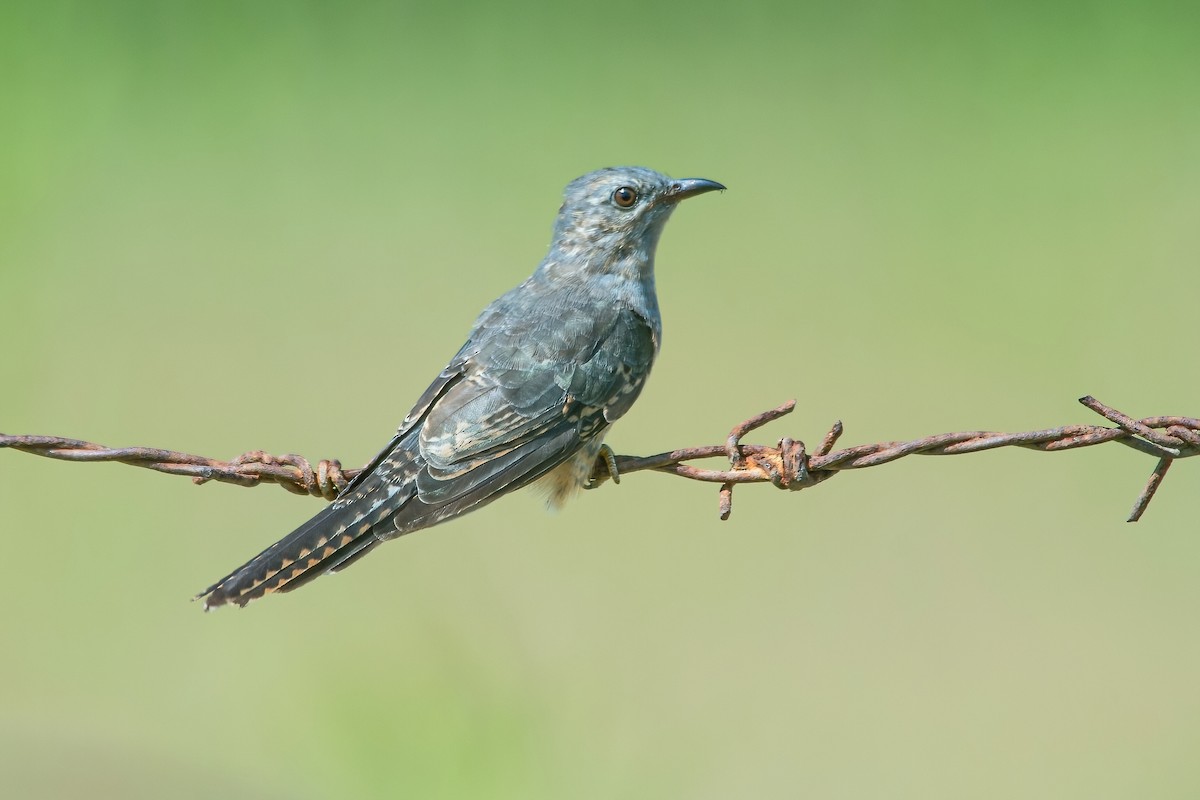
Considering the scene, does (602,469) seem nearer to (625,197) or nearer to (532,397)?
(532,397)

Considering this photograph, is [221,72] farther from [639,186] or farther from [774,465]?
[774,465]

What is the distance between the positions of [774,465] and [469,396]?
1010 millimetres

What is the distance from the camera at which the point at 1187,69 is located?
5.47 metres

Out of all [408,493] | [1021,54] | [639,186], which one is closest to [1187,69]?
[1021,54]

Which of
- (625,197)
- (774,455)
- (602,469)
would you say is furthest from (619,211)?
(774,455)

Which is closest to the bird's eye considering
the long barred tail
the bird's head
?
the bird's head

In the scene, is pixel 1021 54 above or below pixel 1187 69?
above

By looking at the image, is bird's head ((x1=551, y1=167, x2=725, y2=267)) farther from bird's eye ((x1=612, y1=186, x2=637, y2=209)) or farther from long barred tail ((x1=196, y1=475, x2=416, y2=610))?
long barred tail ((x1=196, y1=475, x2=416, y2=610))

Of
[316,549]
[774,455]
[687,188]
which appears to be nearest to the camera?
[774,455]

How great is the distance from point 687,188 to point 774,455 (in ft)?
4.78

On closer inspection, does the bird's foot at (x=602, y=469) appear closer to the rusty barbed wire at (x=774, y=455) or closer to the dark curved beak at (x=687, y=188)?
the rusty barbed wire at (x=774, y=455)

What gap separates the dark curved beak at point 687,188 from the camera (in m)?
3.78

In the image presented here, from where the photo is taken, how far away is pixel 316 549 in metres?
2.79

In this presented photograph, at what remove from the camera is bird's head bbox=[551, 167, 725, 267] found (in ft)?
12.6
